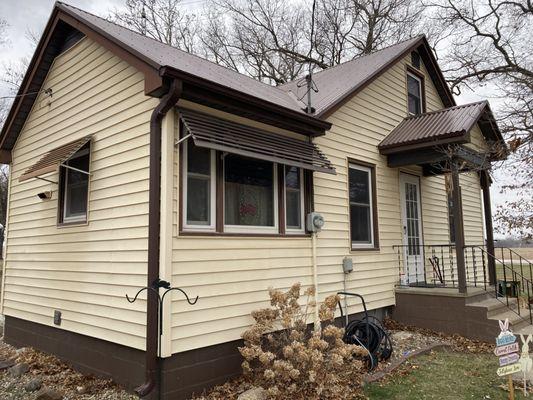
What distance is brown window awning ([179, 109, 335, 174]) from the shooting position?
469cm

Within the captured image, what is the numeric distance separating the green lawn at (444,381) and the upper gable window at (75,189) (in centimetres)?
448

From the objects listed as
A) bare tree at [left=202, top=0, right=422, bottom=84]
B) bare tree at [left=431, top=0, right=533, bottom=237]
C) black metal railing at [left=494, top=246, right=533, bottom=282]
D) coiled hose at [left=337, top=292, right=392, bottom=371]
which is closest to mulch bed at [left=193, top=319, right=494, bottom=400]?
coiled hose at [left=337, top=292, right=392, bottom=371]

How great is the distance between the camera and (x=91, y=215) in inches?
223

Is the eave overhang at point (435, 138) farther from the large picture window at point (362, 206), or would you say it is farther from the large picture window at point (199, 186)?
the large picture window at point (199, 186)

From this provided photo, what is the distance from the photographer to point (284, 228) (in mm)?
5902

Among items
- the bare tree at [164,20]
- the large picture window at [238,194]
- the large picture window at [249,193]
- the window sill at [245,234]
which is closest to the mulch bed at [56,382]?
the window sill at [245,234]

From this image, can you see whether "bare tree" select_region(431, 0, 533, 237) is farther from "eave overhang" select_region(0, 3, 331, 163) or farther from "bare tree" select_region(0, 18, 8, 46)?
"bare tree" select_region(0, 18, 8, 46)

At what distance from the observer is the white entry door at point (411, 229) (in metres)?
8.50

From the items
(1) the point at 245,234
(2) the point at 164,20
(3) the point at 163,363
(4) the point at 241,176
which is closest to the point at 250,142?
(4) the point at 241,176

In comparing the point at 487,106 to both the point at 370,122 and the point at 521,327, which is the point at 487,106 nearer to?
the point at 370,122

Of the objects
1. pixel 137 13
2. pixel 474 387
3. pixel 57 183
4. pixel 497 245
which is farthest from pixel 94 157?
pixel 137 13

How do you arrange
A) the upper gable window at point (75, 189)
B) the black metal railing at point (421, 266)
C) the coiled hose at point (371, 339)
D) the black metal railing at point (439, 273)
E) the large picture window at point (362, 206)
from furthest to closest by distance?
1. the black metal railing at point (421, 266)
2. the black metal railing at point (439, 273)
3. the large picture window at point (362, 206)
4. the upper gable window at point (75, 189)
5. the coiled hose at point (371, 339)

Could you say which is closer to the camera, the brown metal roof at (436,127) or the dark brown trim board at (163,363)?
the dark brown trim board at (163,363)

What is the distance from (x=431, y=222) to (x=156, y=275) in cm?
680
